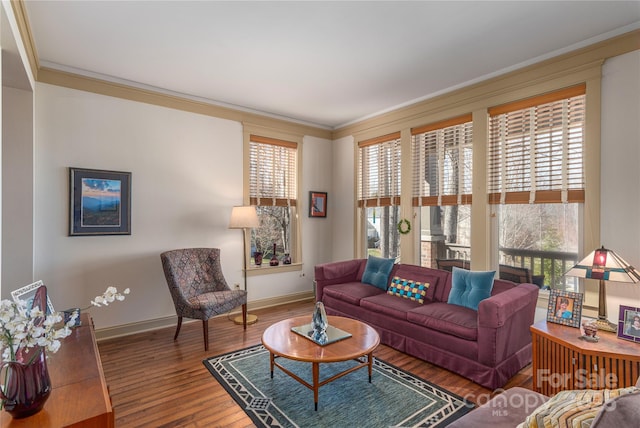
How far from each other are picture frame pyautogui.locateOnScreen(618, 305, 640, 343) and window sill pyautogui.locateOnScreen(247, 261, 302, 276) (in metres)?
3.77

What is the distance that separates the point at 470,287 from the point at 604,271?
105 cm

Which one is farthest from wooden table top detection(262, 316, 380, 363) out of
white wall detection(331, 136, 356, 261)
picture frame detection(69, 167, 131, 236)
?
white wall detection(331, 136, 356, 261)

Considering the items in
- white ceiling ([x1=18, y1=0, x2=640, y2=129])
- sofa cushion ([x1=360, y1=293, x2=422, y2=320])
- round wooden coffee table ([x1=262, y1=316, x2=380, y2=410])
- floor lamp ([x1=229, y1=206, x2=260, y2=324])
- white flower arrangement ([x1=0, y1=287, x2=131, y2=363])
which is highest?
white ceiling ([x1=18, y1=0, x2=640, y2=129])

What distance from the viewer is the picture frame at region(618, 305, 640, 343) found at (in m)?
2.20

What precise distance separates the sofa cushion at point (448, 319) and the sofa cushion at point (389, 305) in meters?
0.11

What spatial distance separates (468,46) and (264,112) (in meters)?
2.82

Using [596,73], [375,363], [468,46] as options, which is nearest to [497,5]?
[468,46]

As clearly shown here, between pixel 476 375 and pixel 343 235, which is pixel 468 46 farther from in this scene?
pixel 343 235

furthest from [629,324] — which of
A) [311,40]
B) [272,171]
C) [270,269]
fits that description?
[272,171]

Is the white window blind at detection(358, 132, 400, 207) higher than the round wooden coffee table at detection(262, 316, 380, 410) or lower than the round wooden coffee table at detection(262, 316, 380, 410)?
higher

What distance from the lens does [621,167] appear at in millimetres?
2689

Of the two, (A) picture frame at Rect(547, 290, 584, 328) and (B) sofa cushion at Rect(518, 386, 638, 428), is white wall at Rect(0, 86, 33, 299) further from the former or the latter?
(A) picture frame at Rect(547, 290, 584, 328)

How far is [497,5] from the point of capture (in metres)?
2.33

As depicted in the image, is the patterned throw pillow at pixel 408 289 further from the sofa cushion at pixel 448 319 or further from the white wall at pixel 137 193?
the white wall at pixel 137 193
